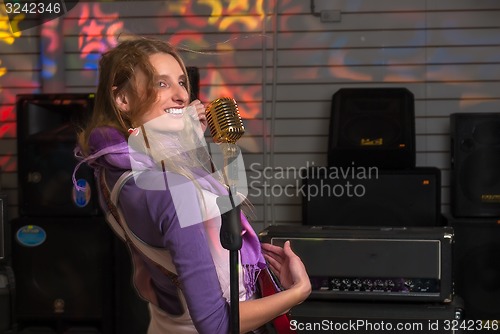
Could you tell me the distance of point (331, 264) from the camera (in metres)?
3.35

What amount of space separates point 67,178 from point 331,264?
4.53 feet

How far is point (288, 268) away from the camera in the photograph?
1491 mm

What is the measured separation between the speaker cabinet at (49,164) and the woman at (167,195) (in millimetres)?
2489

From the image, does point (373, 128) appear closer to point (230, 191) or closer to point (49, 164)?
point (49, 164)

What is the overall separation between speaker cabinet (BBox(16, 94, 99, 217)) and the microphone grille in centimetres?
265

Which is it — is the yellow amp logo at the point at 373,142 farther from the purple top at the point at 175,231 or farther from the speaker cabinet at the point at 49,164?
the purple top at the point at 175,231

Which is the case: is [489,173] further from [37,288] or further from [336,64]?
[37,288]

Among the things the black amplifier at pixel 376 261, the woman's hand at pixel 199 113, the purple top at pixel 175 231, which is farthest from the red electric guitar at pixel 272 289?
the black amplifier at pixel 376 261

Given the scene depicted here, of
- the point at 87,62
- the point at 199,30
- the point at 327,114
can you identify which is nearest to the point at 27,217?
the point at 87,62

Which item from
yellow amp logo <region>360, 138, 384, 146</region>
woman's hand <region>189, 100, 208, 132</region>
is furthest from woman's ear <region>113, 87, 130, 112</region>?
yellow amp logo <region>360, 138, 384, 146</region>

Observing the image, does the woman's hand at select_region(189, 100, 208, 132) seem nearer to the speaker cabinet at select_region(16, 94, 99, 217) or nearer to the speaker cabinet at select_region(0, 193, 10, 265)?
the speaker cabinet at select_region(16, 94, 99, 217)

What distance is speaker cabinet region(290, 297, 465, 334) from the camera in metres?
3.22

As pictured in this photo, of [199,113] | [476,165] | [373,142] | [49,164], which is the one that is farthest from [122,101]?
[476,165]

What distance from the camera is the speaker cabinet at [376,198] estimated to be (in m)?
3.90
